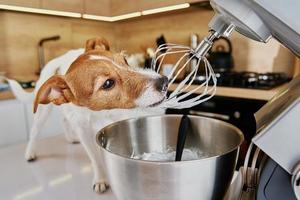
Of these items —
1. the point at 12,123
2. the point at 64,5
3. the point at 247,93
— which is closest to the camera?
the point at 12,123

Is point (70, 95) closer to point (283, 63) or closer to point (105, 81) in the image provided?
point (105, 81)

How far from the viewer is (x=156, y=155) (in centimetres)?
49

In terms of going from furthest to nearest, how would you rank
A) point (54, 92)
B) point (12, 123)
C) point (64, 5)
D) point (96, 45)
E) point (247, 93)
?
1. point (64, 5)
2. point (247, 93)
3. point (12, 123)
4. point (96, 45)
5. point (54, 92)

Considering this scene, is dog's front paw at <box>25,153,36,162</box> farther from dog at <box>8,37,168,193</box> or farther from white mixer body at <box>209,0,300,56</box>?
white mixer body at <box>209,0,300,56</box>

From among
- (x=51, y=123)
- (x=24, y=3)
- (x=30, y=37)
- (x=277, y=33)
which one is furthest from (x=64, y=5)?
(x=277, y=33)

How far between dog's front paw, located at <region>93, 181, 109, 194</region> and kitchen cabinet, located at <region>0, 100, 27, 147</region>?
0.76 metres

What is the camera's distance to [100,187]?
20.6 inches

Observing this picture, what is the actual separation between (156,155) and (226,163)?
0.18 meters

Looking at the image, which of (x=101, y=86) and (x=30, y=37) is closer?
(x=101, y=86)

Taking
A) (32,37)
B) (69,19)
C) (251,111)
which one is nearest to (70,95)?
(251,111)

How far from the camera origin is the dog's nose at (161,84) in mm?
441

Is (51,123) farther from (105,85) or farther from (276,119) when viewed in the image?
(276,119)

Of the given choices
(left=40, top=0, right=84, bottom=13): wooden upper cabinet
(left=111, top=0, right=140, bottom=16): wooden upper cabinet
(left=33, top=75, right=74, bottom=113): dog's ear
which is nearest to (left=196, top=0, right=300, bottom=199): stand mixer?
(left=33, top=75, right=74, bottom=113): dog's ear

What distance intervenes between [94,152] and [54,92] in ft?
0.76
